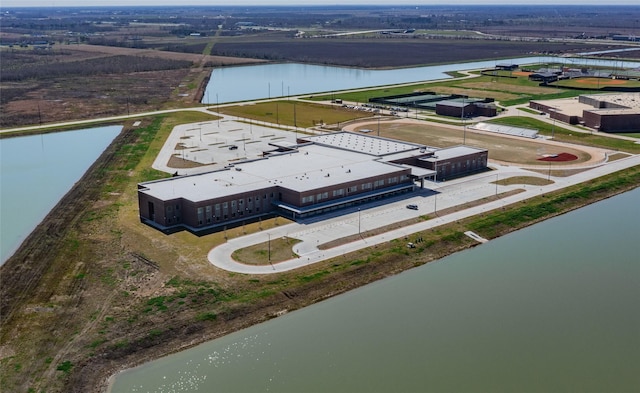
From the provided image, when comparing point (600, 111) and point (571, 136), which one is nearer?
point (571, 136)

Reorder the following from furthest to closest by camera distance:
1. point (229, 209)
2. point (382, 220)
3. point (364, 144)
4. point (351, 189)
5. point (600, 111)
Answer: point (600, 111), point (364, 144), point (351, 189), point (382, 220), point (229, 209)

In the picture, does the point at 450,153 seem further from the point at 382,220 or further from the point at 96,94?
the point at 96,94

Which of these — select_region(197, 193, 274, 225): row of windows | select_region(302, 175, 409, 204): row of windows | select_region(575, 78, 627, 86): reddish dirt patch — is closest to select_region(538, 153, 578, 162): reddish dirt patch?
select_region(302, 175, 409, 204): row of windows

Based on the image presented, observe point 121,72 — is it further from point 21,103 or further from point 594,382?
point 594,382

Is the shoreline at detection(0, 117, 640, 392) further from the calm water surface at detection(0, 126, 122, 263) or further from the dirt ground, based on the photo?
the dirt ground

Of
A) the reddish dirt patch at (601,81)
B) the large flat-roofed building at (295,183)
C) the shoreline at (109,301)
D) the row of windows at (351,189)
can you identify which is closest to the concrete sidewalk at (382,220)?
the shoreline at (109,301)

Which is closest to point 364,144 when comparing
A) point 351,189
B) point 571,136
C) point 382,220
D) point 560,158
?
point 351,189
